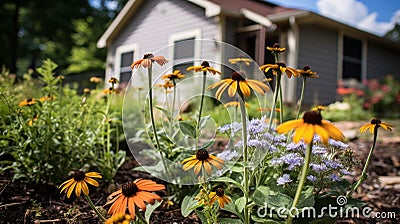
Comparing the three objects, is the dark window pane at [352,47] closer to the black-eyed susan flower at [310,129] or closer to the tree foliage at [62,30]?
the tree foliage at [62,30]

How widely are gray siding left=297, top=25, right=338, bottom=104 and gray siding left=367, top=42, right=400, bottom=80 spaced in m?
1.76

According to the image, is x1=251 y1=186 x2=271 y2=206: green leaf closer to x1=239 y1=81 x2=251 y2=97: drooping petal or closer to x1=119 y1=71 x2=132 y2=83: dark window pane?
x1=239 y1=81 x2=251 y2=97: drooping petal

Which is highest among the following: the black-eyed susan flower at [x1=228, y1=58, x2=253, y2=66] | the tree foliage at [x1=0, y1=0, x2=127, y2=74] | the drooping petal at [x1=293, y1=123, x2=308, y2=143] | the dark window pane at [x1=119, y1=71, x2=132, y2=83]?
the tree foliage at [x1=0, y1=0, x2=127, y2=74]

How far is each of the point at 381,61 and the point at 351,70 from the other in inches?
63.5

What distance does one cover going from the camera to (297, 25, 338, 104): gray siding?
639 centimetres

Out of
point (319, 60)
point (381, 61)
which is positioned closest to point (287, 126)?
point (319, 60)

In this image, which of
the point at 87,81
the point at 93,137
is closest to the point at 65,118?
the point at 93,137

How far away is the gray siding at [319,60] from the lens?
639cm

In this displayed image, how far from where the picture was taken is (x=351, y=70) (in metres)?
7.79

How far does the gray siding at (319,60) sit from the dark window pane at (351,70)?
52 cm

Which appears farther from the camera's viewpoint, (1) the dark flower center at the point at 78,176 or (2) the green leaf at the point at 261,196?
(2) the green leaf at the point at 261,196

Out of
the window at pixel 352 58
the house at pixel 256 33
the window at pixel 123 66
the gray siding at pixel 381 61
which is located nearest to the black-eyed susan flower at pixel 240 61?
the window at pixel 123 66

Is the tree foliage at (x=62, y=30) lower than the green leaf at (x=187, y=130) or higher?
higher

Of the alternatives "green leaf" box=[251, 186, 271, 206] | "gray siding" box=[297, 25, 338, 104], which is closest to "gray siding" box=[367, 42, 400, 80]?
"gray siding" box=[297, 25, 338, 104]
